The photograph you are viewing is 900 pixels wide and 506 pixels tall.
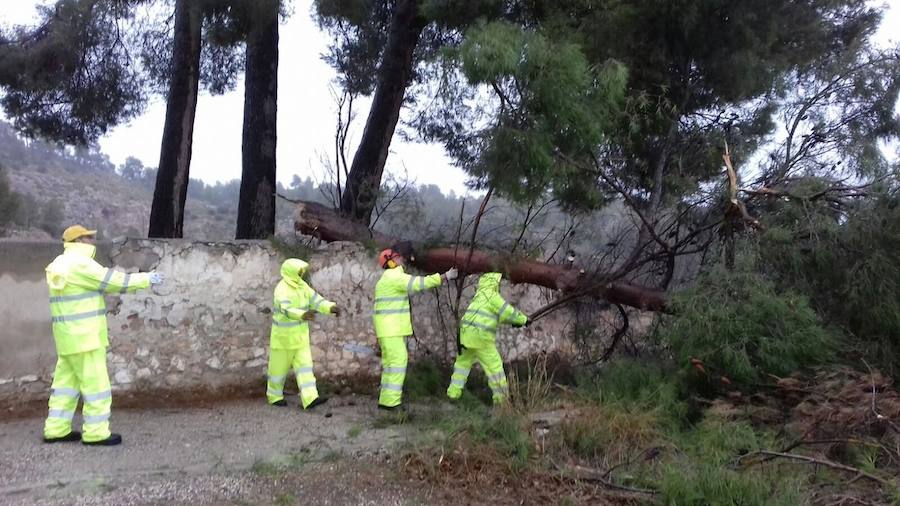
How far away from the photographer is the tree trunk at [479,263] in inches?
281

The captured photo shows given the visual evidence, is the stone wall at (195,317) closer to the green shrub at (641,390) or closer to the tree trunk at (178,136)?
the green shrub at (641,390)

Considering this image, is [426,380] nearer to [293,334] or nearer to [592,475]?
[293,334]

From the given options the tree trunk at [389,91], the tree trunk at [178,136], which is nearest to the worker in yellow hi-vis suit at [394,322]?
the tree trunk at [389,91]

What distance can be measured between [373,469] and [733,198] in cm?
400

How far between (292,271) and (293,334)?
21.4 inches

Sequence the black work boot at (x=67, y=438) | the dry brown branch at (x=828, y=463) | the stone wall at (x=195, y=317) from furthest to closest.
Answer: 1. the stone wall at (x=195, y=317)
2. the black work boot at (x=67, y=438)
3. the dry brown branch at (x=828, y=463)

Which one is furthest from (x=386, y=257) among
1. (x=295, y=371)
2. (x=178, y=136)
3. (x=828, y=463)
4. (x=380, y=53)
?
(x=380, y=53)

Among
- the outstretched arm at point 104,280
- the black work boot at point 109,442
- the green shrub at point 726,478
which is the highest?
the outstretched arm at point 104,280

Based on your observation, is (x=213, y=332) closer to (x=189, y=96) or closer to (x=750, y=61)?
(x=189, y=96)

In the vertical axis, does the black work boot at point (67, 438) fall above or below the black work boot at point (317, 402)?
below

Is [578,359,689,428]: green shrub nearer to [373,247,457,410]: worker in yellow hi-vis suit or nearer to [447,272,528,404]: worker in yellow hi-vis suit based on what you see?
[447,272,528,404]: worker in yellow hi-vis suit

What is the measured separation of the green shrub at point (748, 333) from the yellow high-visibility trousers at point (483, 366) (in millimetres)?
1649

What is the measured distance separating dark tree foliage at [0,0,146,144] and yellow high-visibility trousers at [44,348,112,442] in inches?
197

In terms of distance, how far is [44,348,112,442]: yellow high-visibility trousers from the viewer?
4965 mm
